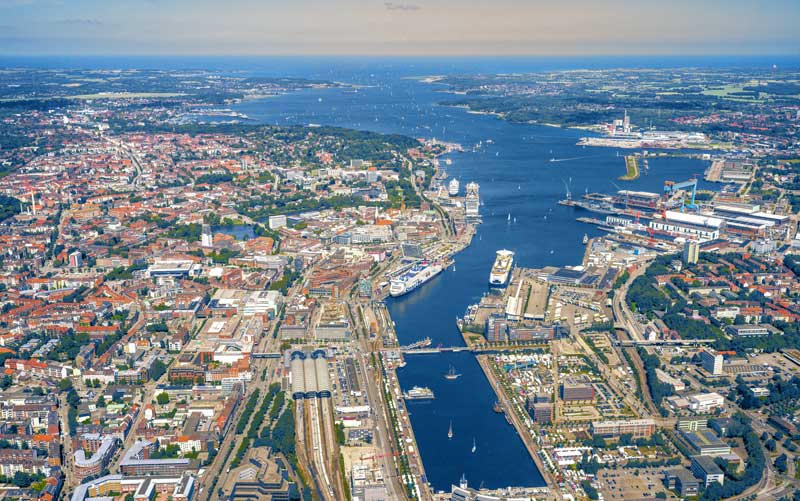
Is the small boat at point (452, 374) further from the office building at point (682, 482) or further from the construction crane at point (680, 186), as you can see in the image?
the construction crane at point (680, 186)

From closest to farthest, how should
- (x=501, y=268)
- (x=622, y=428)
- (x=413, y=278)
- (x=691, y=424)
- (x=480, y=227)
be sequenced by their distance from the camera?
(x=622, y=428)
(x=691, y=424)
(x=413, y=278)
(x=501, y=268)
(x=480, y=227)

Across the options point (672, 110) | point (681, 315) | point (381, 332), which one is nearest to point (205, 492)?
point (381, 332)

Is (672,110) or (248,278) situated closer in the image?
(248,278)

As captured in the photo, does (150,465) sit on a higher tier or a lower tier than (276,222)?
lower

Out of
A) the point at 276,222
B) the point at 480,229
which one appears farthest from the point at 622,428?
the point at 276,222

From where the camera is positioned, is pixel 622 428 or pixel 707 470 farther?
pixel 622 428

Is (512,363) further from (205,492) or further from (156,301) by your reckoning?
(156,301)

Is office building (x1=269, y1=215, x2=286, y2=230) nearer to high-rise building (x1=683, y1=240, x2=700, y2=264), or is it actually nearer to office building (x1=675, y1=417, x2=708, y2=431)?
high-rise building (x1=683, y1=240, x2=700, y2=264)

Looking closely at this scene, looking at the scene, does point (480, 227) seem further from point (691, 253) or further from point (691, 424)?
point (691, 424)
